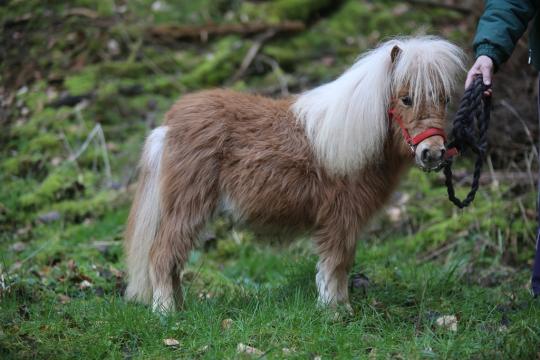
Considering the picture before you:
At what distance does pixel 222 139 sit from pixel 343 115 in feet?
2.80

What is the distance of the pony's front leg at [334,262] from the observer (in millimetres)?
4633

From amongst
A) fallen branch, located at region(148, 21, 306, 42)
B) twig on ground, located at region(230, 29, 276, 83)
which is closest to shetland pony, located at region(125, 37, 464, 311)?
twig on ground, located at region(230, 29, 276, 83)

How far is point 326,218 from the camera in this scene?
182 inches

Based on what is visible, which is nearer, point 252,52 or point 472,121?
point 472,121

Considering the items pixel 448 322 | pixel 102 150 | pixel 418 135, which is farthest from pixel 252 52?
pixel 448 322

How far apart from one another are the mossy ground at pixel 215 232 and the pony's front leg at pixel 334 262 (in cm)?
15

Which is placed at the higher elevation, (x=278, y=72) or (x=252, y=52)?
(x=252, y=52)

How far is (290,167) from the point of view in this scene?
4.63 metres

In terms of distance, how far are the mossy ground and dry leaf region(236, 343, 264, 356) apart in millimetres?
52

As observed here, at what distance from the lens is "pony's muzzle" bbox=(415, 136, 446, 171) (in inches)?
164

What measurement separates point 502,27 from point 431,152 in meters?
0.94

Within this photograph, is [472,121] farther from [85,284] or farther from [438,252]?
[85,284]

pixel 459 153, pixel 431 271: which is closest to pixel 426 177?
pixel 431 271

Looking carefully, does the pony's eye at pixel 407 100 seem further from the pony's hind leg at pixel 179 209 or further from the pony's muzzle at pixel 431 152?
the pony's hind leg at pixel 179 209
